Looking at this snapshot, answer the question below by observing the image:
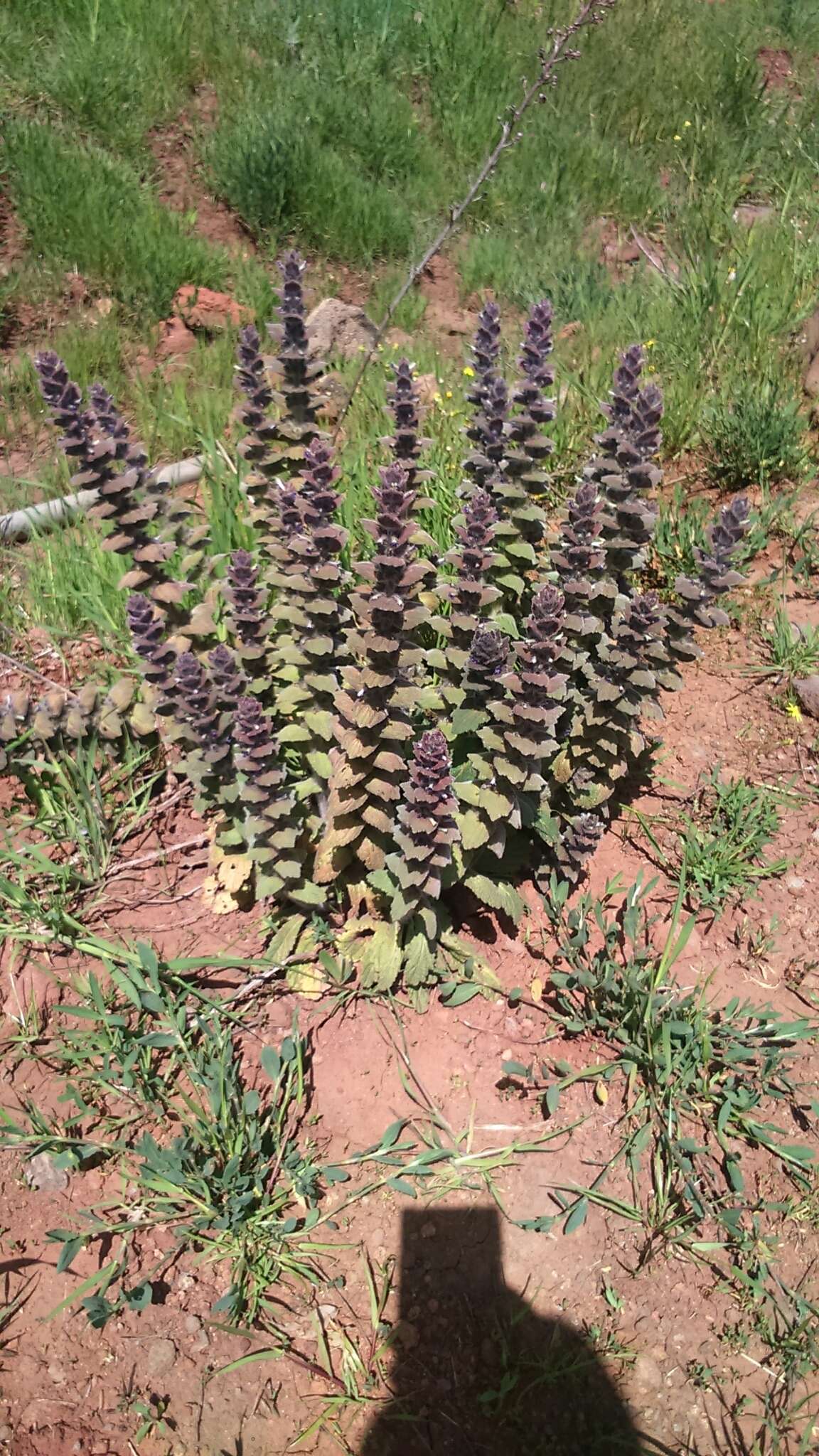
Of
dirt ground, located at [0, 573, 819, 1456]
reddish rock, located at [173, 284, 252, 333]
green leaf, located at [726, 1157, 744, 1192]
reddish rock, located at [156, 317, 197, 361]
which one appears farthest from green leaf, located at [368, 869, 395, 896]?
reddish rock, located at [173, 284, 252, 333]

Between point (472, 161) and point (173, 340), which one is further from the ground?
point (472, 161)

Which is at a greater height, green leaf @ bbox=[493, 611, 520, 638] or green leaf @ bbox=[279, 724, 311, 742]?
green leaf @ bbox=[493, 611, 520, 638]

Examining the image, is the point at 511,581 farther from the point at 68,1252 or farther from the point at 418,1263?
the point at 68,1252

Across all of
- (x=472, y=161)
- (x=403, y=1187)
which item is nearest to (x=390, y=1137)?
(x=403, y=1187)

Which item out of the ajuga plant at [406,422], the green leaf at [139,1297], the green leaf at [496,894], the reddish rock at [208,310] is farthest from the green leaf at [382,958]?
the reddish rock at [208,310]

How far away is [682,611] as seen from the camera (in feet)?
7.50

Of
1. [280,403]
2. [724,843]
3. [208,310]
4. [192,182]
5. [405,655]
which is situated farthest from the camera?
[192,182]

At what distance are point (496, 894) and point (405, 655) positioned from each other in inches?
30.5

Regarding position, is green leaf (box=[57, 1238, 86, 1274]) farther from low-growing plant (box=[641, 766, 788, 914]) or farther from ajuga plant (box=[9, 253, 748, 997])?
low-growing plant (box=[641, 766, 788, 914])

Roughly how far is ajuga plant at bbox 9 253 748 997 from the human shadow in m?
0.69

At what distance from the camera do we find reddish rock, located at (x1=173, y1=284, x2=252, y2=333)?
4.66m

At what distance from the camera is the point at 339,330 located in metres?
4.54

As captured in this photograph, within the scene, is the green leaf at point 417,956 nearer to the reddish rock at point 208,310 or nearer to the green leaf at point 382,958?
the green leaf at point 382,958

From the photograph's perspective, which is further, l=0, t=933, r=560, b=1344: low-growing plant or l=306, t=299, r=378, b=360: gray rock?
l=306, t=299, r=378, b=360: gray rock
